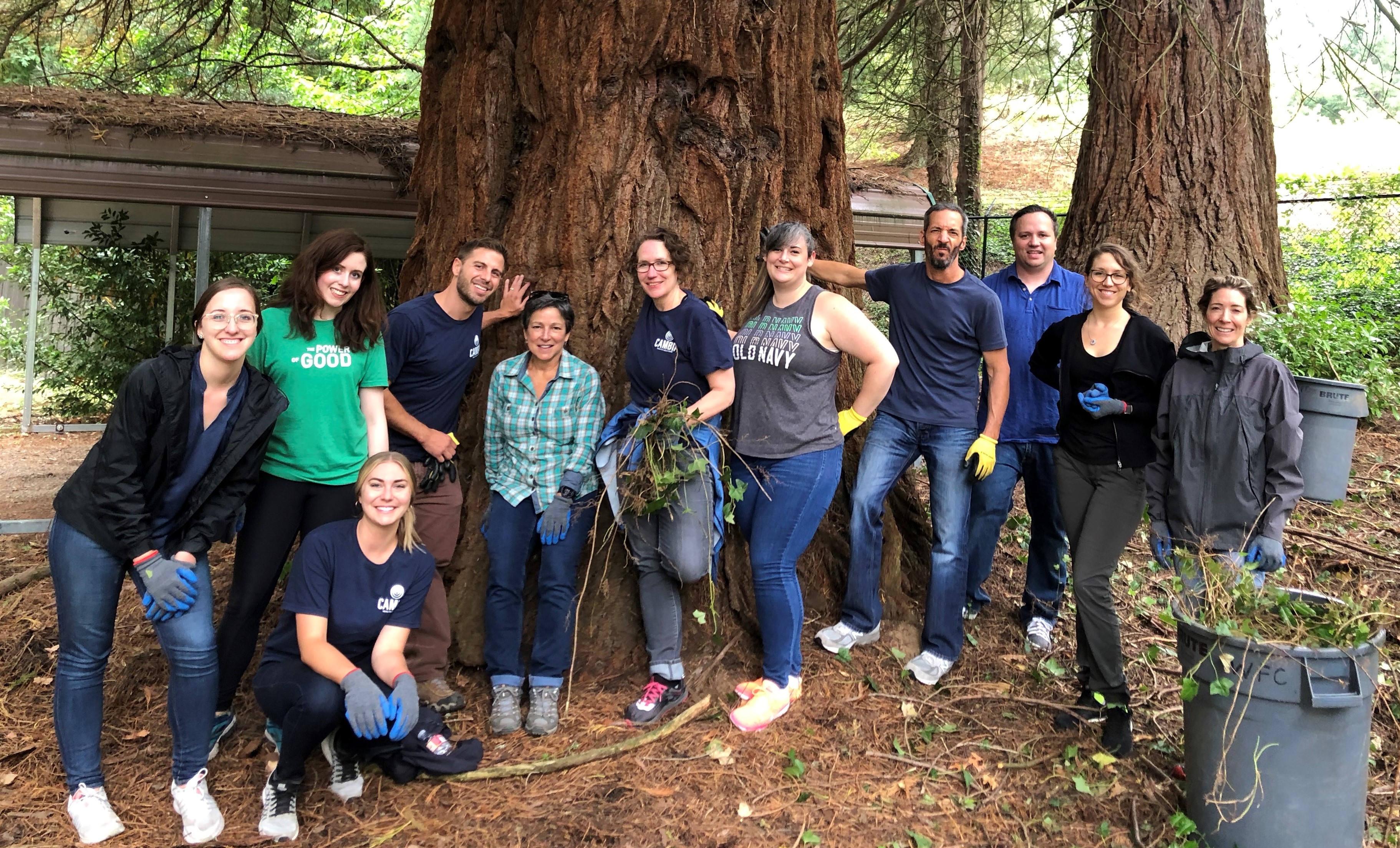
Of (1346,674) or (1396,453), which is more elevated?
(1396,453)

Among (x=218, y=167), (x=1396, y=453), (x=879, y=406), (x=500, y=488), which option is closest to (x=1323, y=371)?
(x=1396, y=453)

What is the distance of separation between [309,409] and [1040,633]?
3390mm

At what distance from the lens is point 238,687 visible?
3.98 m

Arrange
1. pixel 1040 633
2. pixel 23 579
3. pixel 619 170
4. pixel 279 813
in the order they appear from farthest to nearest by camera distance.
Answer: pixel 23 579 → pixel 1040 633 → pixel 619 170 → pixel 279 813

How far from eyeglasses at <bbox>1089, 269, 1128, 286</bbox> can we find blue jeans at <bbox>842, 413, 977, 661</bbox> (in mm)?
817

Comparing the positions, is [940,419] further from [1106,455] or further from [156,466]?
[156,466]

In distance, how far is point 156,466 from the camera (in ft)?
10.0

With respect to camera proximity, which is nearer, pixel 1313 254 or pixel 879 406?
pixel 879 406

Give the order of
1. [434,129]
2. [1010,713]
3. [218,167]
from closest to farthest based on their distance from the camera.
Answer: [1010,713] < [434,129] < [218,167]

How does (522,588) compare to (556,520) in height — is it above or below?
below

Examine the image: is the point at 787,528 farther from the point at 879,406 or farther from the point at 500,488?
the point at 500,488

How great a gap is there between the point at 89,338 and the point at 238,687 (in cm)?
986

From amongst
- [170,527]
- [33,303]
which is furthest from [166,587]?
[33,303]

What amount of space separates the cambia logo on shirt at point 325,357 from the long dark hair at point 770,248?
1.58m
